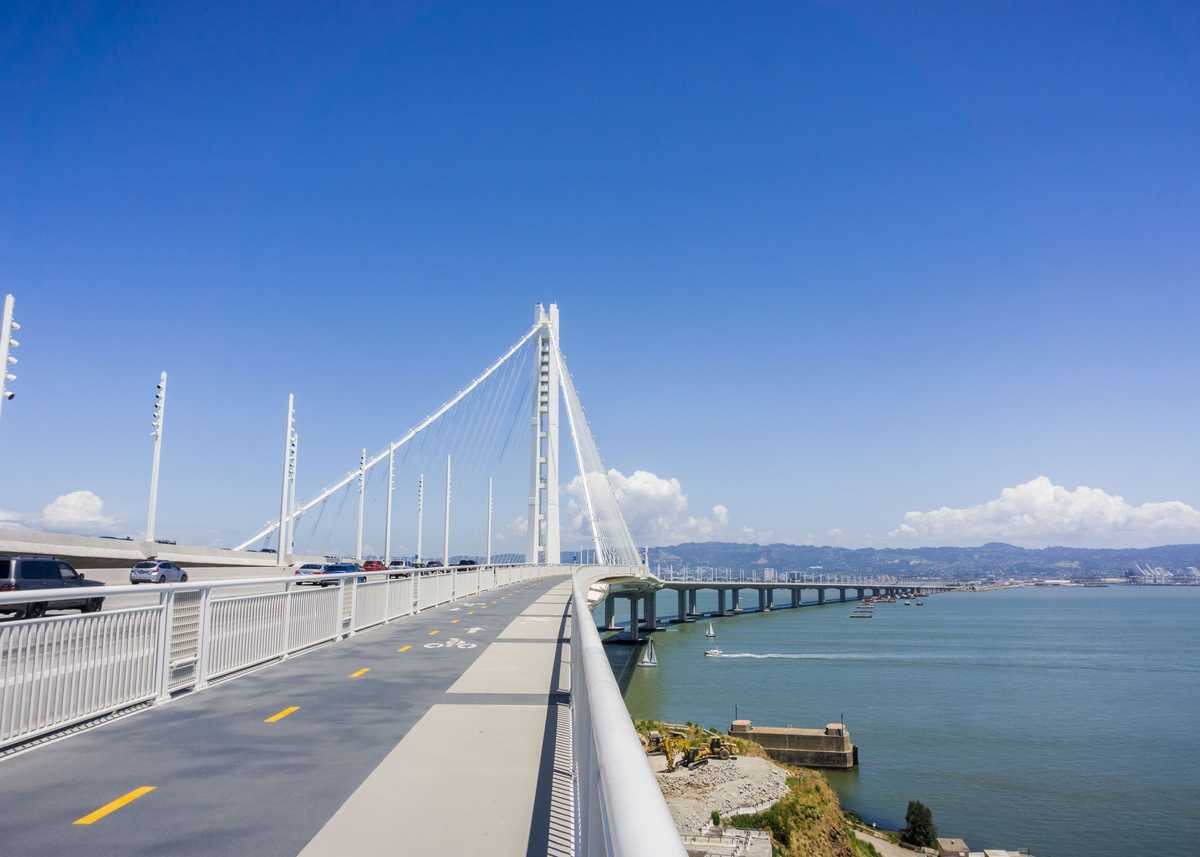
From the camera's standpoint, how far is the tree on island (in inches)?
1287

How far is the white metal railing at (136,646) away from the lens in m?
7.48

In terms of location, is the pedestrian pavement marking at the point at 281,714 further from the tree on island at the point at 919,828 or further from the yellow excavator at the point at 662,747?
the tree on island at the point at 919,828

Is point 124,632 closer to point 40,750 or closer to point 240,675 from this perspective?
point 40,750

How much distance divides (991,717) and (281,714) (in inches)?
2110

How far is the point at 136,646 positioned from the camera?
9422mm

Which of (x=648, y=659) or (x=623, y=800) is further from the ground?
(x=623, y=800)

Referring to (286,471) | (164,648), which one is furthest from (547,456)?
(164,648)

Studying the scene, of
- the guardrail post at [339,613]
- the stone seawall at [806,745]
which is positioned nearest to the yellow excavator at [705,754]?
the stone seawall at [806,745]

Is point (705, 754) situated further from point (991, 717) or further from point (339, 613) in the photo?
point (991, 717)

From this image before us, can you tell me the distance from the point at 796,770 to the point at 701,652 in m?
53.0

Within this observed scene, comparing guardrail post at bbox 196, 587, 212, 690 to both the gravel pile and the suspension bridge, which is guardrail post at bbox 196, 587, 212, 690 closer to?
the suspension bridge

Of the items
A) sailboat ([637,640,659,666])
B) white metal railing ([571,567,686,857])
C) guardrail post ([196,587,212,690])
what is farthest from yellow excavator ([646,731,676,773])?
sailboat ([637,640,659,666])

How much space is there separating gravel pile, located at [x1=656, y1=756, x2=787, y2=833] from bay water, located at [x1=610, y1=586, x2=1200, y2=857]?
17.8 ft

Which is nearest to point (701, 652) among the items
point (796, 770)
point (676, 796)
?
point (796, 770)
